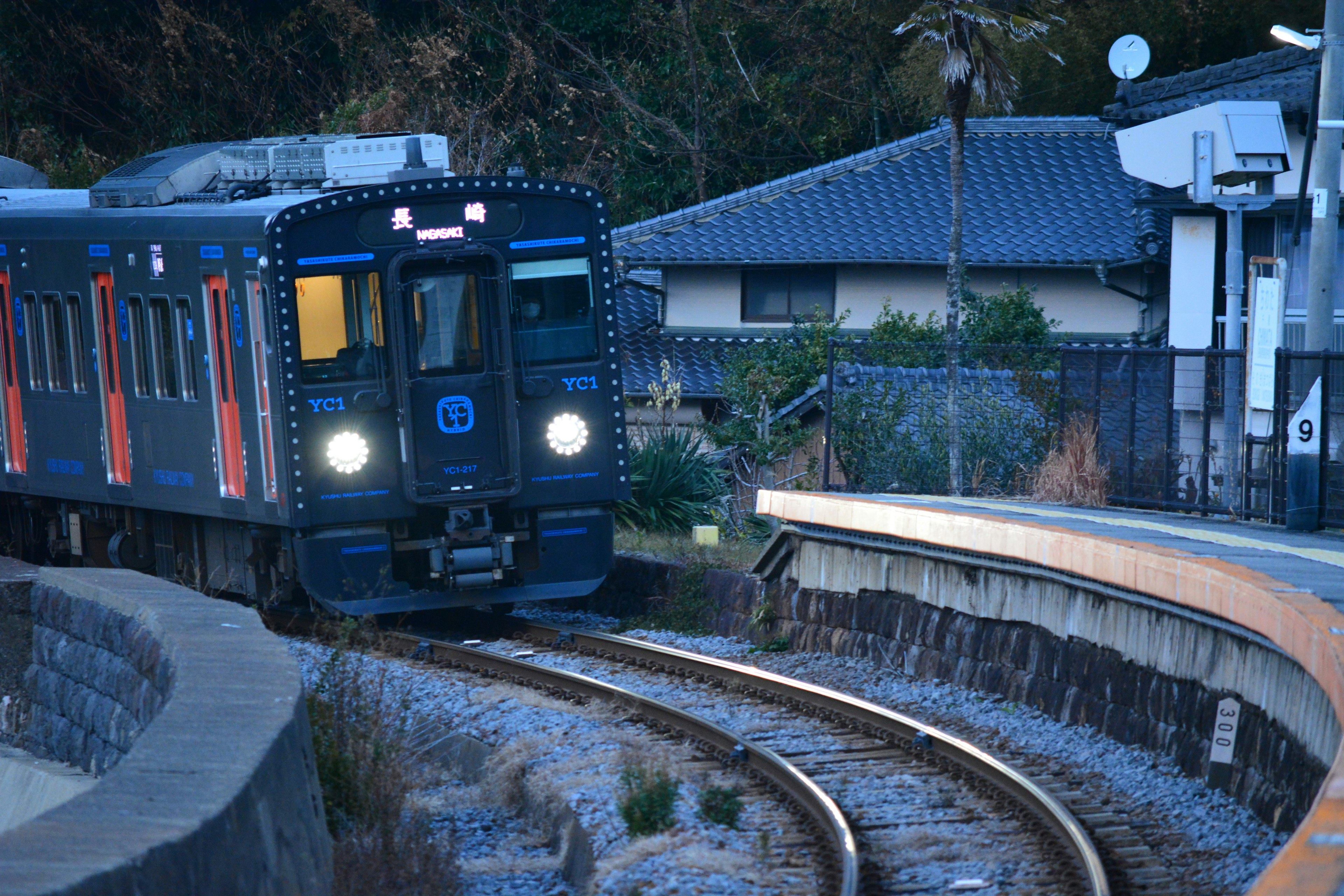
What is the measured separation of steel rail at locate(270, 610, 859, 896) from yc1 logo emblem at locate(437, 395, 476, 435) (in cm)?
162

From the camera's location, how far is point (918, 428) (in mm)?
16000

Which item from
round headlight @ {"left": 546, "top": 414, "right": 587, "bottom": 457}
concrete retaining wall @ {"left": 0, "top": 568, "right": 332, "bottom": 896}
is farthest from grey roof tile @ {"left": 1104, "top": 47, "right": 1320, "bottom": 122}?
concrete retaining wall @ {"left": 0, "top": 568, "right": 332, "bottom": 896}

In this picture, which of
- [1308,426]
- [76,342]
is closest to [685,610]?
[1308,426]

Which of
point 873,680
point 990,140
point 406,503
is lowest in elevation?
point 873,680

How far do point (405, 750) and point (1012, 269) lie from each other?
20.1m

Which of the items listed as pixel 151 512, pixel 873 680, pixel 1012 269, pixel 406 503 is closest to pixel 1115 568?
pixel 873 680

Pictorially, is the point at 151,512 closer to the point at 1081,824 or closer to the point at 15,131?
the point at 1081,824

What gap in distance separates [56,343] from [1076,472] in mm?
9339

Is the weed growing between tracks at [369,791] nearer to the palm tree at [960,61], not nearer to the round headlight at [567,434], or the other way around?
the round headlight at [567,434]

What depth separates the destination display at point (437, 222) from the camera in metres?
13.2

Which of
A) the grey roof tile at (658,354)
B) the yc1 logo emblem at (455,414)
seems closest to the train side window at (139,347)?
the yc1 logo emblem at (455,414)

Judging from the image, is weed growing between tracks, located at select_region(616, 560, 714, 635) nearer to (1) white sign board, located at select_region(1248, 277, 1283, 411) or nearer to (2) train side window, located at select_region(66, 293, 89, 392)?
(1) white sign board, located at select_region(1248, 277, 1283, 411)

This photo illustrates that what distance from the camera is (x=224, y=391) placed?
13867 mm

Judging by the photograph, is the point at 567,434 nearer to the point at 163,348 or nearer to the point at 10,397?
the point at 163,348
